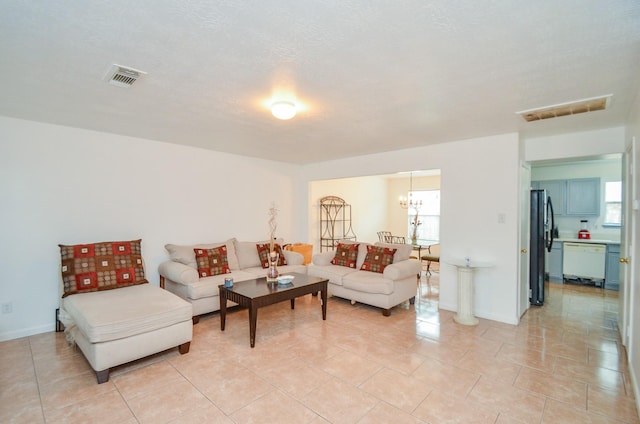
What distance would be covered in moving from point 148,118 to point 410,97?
2768 mm

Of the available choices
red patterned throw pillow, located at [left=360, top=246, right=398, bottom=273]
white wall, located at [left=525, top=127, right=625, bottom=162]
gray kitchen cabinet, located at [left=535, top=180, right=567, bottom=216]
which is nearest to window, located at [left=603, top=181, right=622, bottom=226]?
gray kitchen cabinet, located at [left=535, top=180, right=567, bottom=216]

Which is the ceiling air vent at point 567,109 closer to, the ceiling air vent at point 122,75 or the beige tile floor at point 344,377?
the beige tile floor at point 344,377

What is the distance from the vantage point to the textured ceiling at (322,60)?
1556 mm

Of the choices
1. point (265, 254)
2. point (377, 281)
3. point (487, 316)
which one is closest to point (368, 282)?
point (377, 281)

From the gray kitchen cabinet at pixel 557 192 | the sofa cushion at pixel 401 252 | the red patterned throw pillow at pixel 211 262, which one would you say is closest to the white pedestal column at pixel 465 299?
the sofa cushion at pixel 401 252

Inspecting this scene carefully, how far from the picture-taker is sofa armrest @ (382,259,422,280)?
4.03m

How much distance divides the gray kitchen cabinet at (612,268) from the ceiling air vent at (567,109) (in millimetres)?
3900

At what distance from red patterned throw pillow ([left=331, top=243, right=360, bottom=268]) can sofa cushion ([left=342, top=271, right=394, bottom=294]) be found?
14.0 inches

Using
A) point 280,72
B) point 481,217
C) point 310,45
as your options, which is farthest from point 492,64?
point 481,217

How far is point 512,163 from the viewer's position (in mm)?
3816

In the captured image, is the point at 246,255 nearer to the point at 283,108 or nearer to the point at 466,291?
the point at 283,108

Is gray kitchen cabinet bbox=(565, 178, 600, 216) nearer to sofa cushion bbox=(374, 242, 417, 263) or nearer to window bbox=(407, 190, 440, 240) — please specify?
window bbox=(407, 190, 440, 240)

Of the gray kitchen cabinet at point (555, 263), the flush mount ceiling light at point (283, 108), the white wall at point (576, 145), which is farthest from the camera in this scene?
the gray kitchen cabinet at point (555, 263)

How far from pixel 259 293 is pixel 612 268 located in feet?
20.5
